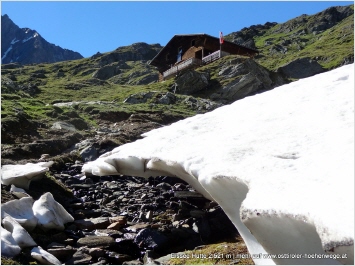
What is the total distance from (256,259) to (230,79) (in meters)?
38.4

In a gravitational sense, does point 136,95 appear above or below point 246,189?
above

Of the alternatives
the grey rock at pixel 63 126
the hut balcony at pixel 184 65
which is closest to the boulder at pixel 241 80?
the hut balcony at pixel 184 65

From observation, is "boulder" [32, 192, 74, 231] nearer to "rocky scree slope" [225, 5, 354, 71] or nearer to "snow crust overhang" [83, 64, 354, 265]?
"snow crust overhang" [83, 64, 354, 265]

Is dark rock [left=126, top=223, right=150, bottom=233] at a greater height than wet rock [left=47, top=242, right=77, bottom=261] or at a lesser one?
lesser

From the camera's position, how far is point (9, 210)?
6.63m

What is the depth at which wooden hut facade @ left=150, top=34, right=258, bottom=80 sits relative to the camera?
53.7 metres

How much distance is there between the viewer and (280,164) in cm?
492

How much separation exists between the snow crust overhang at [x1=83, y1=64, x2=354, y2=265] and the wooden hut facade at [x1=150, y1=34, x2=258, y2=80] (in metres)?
44.2

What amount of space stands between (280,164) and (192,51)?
2120 inches

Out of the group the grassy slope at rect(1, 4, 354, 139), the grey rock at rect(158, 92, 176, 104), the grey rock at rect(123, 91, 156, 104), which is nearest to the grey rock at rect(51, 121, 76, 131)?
the grassy slope at rect(1, 4, 354, 139)

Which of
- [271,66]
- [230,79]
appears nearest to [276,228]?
[230,79]

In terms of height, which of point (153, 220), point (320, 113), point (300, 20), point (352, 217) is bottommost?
point (153, 220)

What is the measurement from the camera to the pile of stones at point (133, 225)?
21.9 feet

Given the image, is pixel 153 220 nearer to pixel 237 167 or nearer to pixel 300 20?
pixel 237 167
